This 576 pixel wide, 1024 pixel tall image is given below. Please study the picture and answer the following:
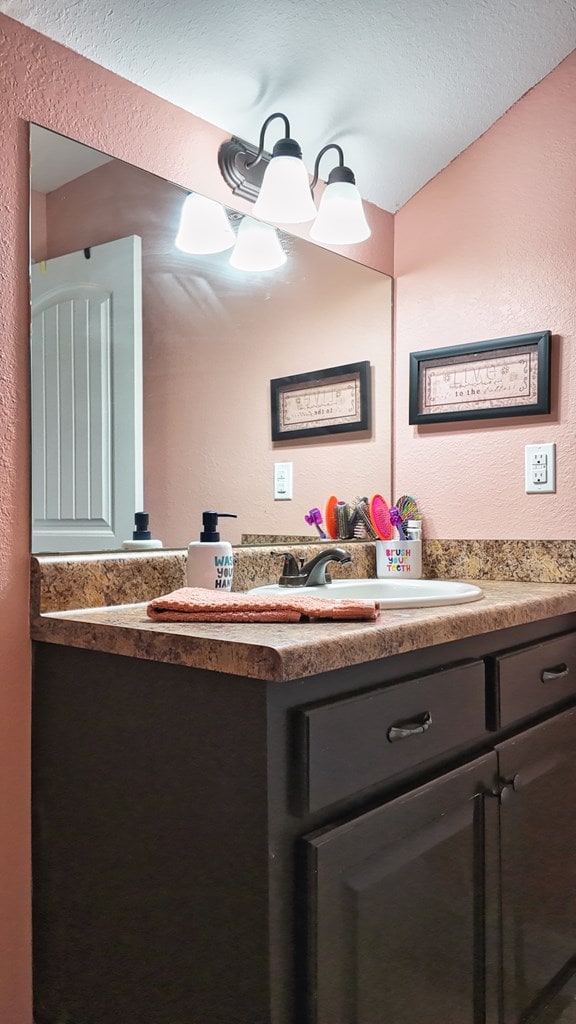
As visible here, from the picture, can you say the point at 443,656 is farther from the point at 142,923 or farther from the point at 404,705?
the point at 142,923

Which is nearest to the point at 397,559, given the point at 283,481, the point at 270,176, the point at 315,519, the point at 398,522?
the point at 398,522

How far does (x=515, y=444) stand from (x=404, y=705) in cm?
97

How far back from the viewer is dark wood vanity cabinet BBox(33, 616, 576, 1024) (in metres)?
0.84

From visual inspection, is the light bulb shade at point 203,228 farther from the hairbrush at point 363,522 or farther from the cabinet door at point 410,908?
the cabinet door at point 410,908

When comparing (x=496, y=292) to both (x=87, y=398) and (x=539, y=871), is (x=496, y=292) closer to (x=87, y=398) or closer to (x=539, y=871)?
(x=87, y=398)

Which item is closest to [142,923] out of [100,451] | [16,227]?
[100,451]

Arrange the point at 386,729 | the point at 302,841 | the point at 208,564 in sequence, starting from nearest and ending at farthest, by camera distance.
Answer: the point at 302,841
the point at 386,729
the point at 208,564

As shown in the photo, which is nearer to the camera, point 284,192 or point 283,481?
point 284,192

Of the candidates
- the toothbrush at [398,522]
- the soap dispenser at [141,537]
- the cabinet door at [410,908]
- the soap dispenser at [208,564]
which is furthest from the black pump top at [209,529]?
the toothbrush at [398,522]

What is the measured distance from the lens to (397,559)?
5.96 feet

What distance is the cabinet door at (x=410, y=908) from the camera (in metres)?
0.86

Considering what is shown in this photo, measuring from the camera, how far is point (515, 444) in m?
1.78

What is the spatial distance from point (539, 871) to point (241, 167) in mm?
1488

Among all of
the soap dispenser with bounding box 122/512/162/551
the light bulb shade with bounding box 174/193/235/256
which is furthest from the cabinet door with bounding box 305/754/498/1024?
the light bulb shade with bounding box 174/193/235/256
